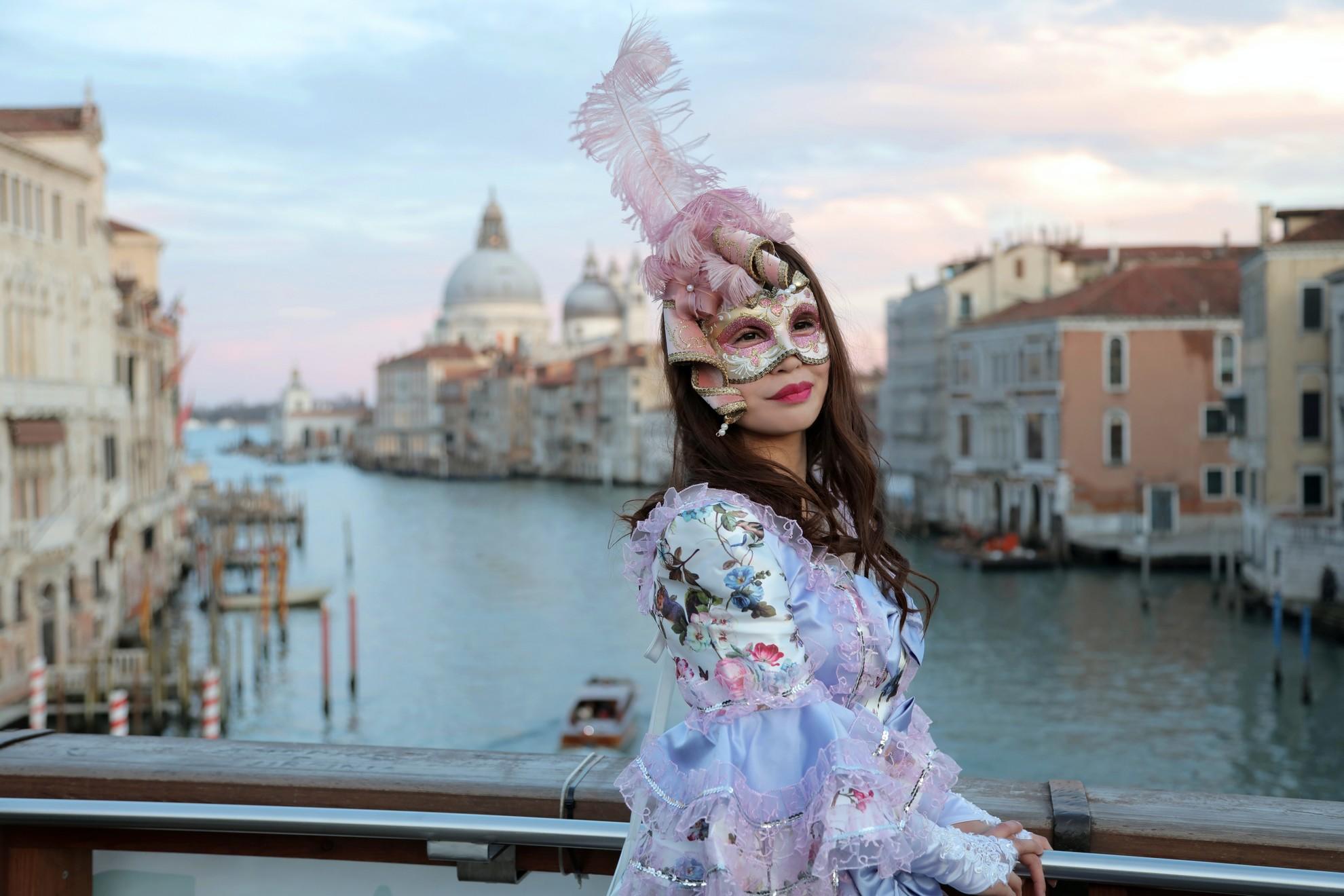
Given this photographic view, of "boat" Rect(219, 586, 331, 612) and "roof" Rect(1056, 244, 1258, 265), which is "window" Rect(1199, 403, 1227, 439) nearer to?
"roof" Rect(1056, 244, 1258, 265)

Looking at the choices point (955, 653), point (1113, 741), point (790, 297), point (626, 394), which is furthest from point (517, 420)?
point (790, 297)

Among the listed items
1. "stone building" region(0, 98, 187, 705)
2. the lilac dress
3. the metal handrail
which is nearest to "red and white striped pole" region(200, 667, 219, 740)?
"stone building" region(0, 98, 187, 705)

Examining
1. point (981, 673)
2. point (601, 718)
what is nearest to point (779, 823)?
point (601, 718)

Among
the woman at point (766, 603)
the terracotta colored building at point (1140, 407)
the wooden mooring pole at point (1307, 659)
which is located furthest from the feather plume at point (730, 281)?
the terracotta colored building at point (1140, 407)

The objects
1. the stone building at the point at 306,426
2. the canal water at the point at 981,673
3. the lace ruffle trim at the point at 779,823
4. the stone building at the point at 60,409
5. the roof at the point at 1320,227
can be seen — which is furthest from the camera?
the stone building at the point at 306,426

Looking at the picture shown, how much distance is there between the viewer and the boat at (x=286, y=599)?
25.3 meters

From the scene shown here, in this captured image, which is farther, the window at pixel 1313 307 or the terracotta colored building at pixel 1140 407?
the terracotta colored building at pixel 1140 407

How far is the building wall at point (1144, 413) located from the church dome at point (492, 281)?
70.1 m

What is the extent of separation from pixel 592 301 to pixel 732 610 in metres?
90.7

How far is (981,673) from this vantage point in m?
17.8

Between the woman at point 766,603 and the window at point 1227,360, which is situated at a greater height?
Answer: the window at point 1227,360

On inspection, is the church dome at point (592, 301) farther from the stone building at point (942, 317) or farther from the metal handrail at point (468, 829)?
the metal handrail at point (468, 829)

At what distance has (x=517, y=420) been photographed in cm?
7625

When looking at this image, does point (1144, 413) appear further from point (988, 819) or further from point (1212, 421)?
point (988, 819)
